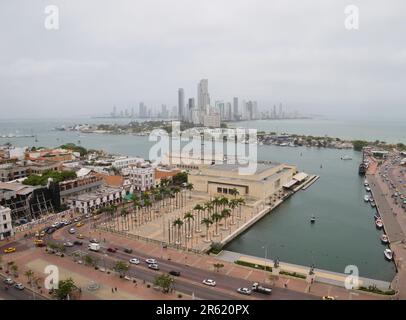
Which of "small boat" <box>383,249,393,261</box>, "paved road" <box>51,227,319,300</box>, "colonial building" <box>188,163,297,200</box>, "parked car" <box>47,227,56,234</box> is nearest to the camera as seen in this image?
"paved road" <box>51,227,319,300</box>

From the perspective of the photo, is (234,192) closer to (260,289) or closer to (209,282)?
(209,282)

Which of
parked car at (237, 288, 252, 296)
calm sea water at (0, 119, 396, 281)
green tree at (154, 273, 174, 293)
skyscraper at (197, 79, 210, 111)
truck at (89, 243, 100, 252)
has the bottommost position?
calm sea water at (0, 119, 396, 281)

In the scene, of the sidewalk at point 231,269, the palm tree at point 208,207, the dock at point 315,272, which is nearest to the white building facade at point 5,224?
the sidewalk at point 231,269

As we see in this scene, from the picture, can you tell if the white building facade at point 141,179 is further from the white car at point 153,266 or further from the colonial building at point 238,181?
the white car at point 153,266

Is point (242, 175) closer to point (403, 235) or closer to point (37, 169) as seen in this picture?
point (403, 235)

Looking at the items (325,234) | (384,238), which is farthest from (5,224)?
(384,238)

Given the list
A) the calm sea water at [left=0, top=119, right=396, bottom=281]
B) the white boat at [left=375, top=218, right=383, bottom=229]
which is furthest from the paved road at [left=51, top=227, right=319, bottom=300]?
the white boat at [left=375, top=218, right=383, bottom=229]

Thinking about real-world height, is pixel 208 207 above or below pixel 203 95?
below

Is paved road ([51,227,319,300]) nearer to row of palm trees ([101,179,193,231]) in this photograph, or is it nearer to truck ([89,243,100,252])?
truck ([89,243,100,252])
